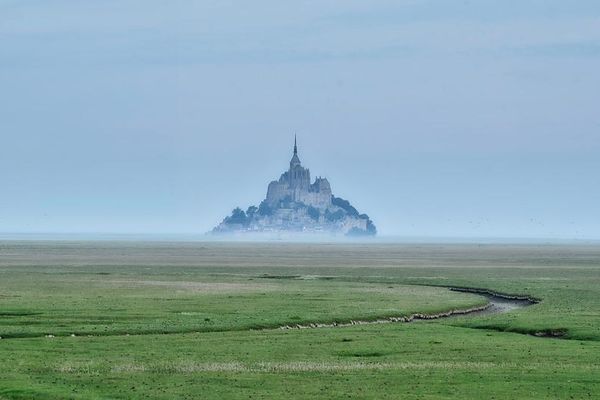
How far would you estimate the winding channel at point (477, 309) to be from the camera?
68.3 m

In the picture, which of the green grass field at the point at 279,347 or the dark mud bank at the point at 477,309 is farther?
the dark mud bank at the point at 477,309

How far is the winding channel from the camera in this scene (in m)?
68.3

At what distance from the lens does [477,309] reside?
84.7 m

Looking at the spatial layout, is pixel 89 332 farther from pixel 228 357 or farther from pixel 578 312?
pixel 578 312

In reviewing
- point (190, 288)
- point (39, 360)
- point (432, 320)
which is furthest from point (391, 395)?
point (190, 288)

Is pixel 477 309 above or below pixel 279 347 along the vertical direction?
above

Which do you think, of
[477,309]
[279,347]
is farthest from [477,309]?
[279,347]

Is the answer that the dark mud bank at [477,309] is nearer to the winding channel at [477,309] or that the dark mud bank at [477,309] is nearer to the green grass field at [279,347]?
the winding channel at [477,309]

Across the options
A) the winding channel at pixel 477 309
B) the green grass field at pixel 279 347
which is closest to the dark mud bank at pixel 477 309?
the winding channel at pixel 477 309

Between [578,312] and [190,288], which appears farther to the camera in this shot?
[190,288]

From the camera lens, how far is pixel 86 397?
124 ft

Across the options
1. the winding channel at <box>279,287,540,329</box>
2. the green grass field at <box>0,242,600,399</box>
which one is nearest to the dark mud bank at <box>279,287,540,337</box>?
the winding channel at <box>279,287,540,329</box>

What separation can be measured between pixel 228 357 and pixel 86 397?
11516 mm

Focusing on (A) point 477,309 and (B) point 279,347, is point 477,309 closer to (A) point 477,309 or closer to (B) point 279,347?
(A) point 477,309
